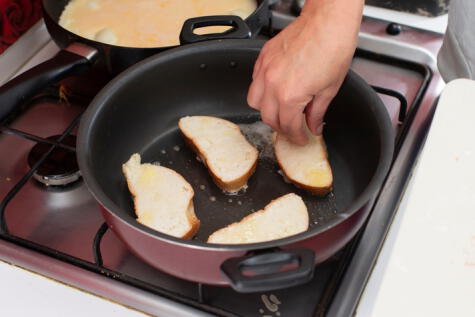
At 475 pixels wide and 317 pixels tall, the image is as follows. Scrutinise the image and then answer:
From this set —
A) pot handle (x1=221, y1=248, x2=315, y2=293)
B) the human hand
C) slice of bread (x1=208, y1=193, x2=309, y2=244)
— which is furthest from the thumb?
pot handle (x1=221, y1=248, x2=315, y2=293)

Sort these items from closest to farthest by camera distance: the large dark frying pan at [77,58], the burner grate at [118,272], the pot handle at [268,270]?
the pot handle at [268,270] < the burner grate at [118,272] < the large dark frying pan at [77,58]

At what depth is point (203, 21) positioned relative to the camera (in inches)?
32.9

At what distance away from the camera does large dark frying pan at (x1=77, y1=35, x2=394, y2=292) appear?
56cm

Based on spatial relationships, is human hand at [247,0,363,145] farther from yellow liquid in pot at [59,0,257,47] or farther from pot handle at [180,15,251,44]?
yellow liquid in pot at [59,0,257,47]

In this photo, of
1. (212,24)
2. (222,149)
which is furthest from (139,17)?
(222,149)

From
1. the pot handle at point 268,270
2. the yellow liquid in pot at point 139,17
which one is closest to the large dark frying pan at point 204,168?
the pot handle at point 268,270

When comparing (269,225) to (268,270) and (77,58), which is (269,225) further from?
(77,58)

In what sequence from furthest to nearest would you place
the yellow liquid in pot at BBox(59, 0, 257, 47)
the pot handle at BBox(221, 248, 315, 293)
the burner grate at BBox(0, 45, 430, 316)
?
the yellow liquid in pot at BBox(59, 0, 257, 47)
the burner grate at BBox(0, 45, 430, 316)
the pot handle at BBox(221, 248, 315, 293)

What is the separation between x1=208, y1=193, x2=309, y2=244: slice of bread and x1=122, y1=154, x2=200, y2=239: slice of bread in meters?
0.04

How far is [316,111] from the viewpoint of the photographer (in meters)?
0.74

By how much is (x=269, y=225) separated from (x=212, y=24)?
12.7 inches

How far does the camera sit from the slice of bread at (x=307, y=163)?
0.78m

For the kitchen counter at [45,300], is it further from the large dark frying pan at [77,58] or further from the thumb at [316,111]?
the thumb at [316,111]

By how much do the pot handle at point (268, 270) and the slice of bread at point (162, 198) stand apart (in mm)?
174
